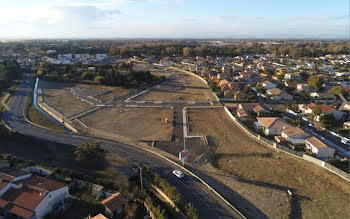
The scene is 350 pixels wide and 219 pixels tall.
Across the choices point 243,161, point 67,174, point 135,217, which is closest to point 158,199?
point 135,217

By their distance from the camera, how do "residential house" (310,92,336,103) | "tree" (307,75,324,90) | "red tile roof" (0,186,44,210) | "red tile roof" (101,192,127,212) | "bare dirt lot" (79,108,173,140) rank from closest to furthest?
"red tile roof" (0,186,44,210) → "red tile roof" (101,192,127,212) → "bare dirt lot" (79,108,173,140) → "residential house" (310,92,336,103) → "tree" (307,75,324,90)

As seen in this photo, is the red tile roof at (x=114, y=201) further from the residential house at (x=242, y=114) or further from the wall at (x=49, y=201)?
the residential house at (x=242, y=114)

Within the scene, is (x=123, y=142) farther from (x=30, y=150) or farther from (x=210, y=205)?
(x=210, y=205)

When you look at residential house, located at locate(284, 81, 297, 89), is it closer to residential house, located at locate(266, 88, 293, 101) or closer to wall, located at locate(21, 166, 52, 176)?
residential house, located at locate(266, 88, 293, 101)

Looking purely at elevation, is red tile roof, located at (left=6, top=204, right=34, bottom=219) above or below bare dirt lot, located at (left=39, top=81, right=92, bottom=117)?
below

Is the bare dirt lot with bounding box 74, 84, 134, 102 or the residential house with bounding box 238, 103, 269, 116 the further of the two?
the bare dirt lot with bounding box 74, 84, 134, 102

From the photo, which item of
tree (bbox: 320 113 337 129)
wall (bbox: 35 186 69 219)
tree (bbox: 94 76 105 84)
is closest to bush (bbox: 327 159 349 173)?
tree (bbox: 320 113 337 129)

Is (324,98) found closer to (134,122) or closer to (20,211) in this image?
(134,122)

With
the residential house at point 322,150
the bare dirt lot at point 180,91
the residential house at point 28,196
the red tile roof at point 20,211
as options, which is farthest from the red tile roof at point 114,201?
the bare dirt lot at point 180,91
